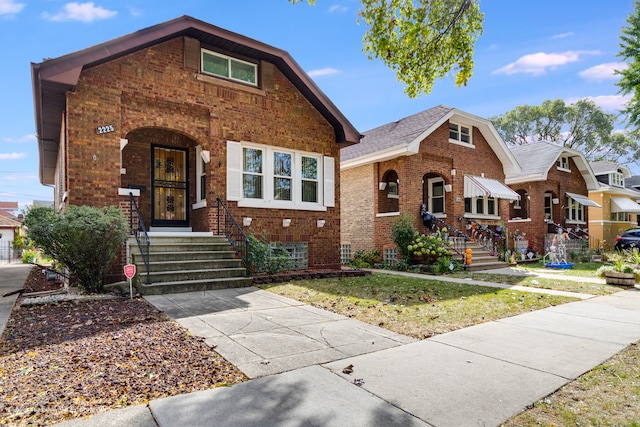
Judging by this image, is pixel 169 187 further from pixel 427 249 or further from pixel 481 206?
pixel 481 206

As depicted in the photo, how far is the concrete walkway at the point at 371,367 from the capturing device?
9.93ft

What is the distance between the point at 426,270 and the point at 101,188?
10492 millimetres

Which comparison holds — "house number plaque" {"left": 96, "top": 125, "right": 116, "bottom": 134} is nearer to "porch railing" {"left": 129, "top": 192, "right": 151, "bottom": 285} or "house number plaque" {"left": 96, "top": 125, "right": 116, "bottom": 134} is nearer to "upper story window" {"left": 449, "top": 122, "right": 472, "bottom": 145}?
"porch railing" {"left": 129, "top": 192, "right": 151, "bottom": 285}

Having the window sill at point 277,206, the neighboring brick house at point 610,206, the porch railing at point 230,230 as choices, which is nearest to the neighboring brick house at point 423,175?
the window sill at point 277,206

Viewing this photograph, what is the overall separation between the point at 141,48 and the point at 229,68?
7.99 feet

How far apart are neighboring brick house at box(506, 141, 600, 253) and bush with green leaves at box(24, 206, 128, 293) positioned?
20.4 meters

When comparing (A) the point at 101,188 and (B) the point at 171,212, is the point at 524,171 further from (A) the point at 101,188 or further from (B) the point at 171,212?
(A) the point at 101,188

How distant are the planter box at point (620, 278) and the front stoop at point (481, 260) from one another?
4.46 metres

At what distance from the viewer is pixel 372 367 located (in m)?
4.08

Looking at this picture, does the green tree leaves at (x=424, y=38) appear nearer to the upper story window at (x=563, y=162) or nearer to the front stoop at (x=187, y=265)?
the front stoop at (x=187, y=265)

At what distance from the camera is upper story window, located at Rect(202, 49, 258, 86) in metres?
11.1

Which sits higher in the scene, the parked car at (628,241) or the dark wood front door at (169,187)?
the dark wood front door at (169,187)

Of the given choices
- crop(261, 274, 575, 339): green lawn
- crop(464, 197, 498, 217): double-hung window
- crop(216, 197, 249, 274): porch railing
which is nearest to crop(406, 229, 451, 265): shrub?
crop(261, 274, 575, 339): green lawn

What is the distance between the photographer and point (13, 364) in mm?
4004
